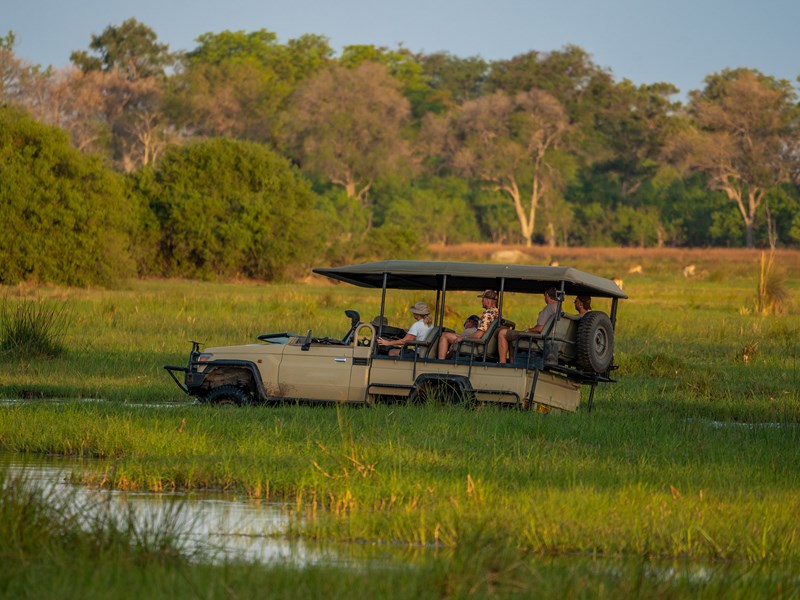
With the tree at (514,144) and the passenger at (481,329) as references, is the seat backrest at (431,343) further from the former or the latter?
the tree at (514,144)

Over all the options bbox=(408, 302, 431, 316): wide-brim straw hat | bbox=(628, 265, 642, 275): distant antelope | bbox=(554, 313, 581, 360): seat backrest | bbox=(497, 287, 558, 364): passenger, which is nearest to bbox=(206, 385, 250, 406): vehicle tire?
bbox=(408, 302, 431, 316): wide-brim straw hat

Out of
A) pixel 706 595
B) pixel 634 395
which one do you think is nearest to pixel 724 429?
pixel 634 395

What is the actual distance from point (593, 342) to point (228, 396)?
12.4 feet

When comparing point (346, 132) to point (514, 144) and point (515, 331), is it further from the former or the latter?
point (515, 331)

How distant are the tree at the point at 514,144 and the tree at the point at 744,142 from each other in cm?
774

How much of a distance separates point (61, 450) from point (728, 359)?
13466 mm

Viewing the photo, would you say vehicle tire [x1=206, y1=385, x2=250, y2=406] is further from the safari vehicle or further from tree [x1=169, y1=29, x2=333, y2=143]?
tree [x1=169, y1=29, x2=333, y2=143]

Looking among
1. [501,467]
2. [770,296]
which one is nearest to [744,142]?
[770,296]

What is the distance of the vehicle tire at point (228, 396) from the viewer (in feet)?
48.4

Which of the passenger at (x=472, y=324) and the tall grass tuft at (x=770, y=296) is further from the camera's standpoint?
the tall grass tuft at (x=770, y=296)

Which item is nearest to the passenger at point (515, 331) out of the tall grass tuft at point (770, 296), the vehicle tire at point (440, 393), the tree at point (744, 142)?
the vehicle tire at point (440, 393)

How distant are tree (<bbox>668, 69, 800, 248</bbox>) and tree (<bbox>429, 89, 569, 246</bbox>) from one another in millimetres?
7741

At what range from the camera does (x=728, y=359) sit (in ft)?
75.8

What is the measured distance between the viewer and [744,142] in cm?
8375
